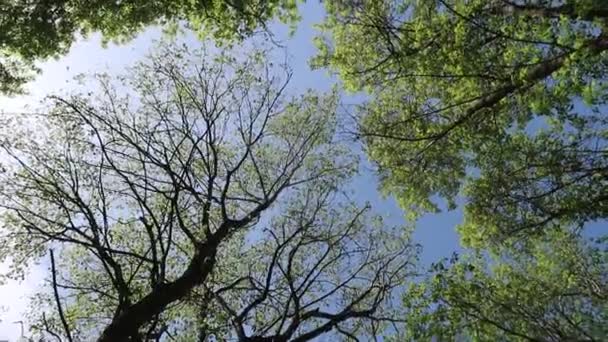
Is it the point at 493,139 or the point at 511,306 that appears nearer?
the point at 511,306

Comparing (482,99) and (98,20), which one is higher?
(98,20)

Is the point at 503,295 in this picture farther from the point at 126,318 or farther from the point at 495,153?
the point at 126,318

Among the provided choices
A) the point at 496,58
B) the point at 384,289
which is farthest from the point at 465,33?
the point at 384,289

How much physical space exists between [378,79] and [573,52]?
18.0 ft

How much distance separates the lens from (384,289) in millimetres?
11992

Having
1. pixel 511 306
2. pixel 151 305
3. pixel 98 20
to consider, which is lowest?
pixel 511 306

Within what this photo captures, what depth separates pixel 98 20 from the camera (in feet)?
40.1

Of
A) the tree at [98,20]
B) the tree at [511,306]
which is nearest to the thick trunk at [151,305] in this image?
the tree at [511,306]

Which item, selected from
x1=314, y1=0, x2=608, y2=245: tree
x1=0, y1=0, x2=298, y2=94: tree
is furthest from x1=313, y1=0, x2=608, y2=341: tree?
x1=0, y1=0, x2=298, y2=94: tree

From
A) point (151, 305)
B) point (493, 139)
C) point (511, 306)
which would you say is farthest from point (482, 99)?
point (151, 305)

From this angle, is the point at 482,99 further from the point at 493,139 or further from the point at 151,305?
the point at 151,305

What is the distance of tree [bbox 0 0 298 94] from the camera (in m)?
11.3

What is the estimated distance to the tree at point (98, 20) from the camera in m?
11.3

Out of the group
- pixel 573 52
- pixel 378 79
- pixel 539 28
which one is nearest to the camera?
pixel 573 52
